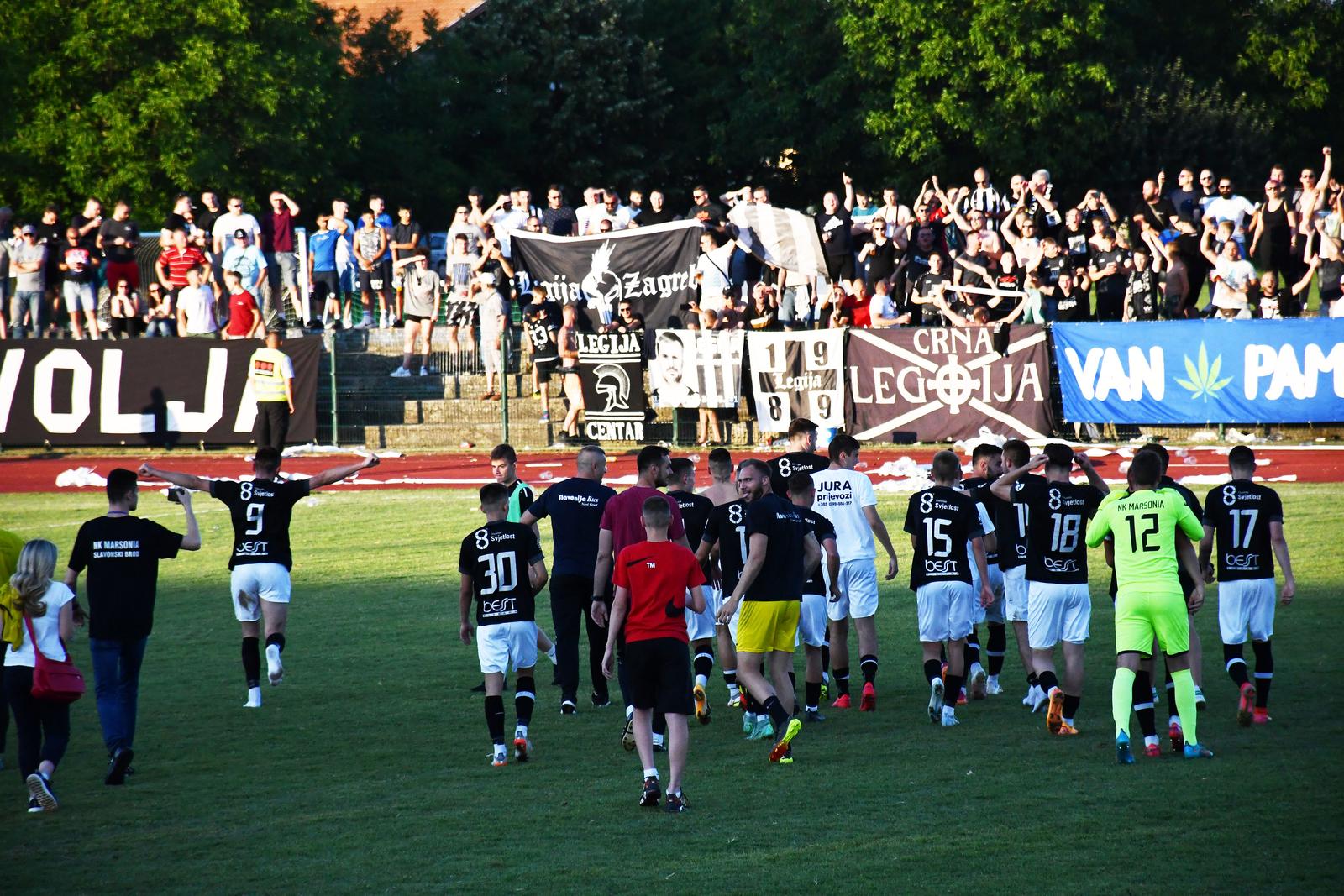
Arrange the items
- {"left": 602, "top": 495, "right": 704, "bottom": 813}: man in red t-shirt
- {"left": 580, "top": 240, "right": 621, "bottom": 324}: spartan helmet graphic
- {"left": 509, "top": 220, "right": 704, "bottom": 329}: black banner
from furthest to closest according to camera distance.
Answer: {"left": 580, "top": 240, "right": 621, "bottom": 324}: spartan helmet graphic
{"left": 509, "top": 220, "right": 704, "bottom": 329}: black banner
{"left": 602, "top": 495, "right": 704, "bottom": 813}: man in red t-shirt

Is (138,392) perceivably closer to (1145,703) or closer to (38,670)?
(38,670)

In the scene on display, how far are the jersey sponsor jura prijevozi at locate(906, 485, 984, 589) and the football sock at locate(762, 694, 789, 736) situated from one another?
1699 millimetres

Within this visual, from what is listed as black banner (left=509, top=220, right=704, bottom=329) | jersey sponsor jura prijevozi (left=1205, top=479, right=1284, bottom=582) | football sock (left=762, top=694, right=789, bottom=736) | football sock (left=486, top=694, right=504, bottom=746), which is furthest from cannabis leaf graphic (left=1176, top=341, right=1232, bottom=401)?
football sock (left=486, top=694, right=504, bottom=746)

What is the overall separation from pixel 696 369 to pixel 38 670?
1798 centimetres

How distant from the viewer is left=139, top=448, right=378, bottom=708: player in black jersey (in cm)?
1234

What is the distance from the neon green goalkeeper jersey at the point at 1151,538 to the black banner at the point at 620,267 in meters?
18.6

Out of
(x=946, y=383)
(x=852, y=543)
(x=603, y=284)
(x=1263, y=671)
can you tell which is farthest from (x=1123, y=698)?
(x=603, y=284)

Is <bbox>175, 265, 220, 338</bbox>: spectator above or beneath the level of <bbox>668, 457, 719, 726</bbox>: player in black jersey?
above

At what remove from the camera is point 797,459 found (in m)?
12.6

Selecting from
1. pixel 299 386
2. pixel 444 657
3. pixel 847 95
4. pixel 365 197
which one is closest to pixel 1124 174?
pixel 847 95

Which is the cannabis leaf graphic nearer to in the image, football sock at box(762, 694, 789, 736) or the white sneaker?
football sock at box(762, 694, 789, 736)

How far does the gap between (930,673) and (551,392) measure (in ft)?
56.4

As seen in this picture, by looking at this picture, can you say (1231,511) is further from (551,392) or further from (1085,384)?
(551,392)

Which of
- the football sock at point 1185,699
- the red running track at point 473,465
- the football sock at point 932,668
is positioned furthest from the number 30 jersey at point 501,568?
the red running track at point 473,465
